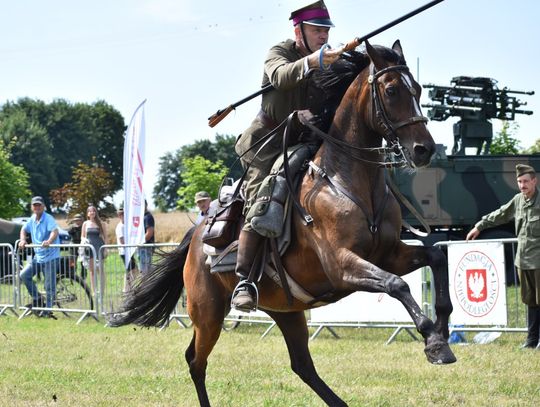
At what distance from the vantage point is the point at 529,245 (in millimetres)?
11406

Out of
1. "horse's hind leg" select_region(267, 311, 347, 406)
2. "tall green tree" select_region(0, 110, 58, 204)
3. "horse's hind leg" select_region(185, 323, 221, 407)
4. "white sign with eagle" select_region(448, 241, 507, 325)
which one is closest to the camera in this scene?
"horse's hind leg" select_region(267, 311, 347, 406)

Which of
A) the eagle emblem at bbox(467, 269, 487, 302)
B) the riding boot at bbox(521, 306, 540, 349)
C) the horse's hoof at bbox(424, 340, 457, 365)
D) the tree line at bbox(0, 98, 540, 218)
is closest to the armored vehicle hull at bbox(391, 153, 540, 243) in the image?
the eagle emblem at bbox(467, 269, 487, 302)

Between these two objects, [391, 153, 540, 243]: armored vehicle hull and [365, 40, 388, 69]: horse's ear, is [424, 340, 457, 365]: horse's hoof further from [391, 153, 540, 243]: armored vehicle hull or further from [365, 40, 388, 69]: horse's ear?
[391, 153, 540, 243]: armored vehicle hull

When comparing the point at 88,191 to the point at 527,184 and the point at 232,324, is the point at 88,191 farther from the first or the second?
the point at 527,184

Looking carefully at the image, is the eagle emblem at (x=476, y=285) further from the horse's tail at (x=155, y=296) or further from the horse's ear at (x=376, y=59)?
the horse's ear at (x=376, y=59)

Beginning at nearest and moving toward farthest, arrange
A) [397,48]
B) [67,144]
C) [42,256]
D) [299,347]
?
1. [397,48]
2. [299,347]
3. [42,256]
4. [67,144]

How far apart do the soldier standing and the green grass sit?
1.49ft

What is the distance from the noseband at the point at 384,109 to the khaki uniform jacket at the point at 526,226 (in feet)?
17.9

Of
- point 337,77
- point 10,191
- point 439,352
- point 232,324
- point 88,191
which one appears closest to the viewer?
point 439,352

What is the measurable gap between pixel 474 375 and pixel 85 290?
27.0 feet

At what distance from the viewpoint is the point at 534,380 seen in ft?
29.6

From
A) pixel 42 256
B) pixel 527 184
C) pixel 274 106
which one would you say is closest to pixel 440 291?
pixel 274 106

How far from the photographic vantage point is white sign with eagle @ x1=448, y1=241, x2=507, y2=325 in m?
11.7

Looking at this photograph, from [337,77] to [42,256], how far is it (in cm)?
1071
